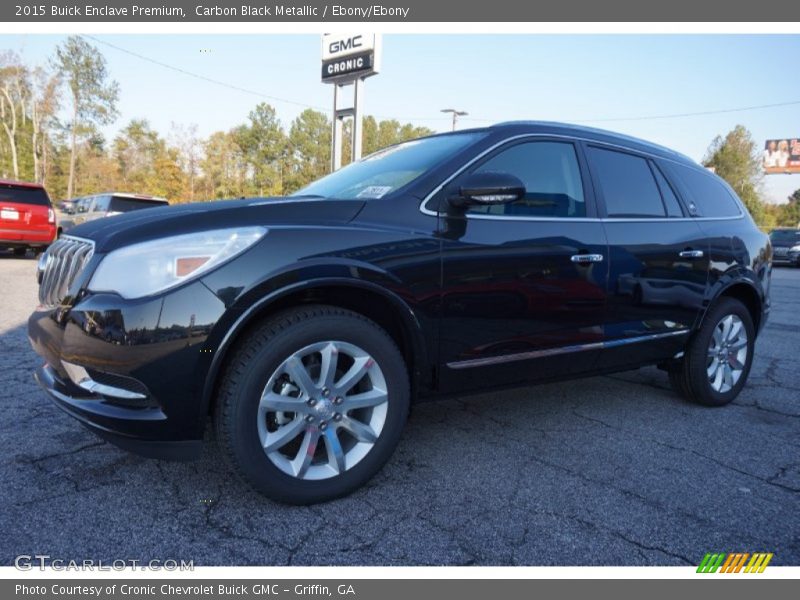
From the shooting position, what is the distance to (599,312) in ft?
9.94

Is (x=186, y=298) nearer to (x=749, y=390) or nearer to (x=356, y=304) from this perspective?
(x=356, y=304)

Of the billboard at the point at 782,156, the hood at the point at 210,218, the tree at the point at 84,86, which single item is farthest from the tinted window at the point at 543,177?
the billboard at the point at 782,156

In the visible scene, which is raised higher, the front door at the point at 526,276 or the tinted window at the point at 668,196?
the tinted window at the point at 668,196

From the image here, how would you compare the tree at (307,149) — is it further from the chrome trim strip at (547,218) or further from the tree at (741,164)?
the chrome trim strip at (547,218)

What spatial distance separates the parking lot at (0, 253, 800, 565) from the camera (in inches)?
76.9

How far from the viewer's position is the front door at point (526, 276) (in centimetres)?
254

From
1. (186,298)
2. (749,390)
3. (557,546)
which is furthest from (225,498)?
(749,390)

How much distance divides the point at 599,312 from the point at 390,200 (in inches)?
56.1

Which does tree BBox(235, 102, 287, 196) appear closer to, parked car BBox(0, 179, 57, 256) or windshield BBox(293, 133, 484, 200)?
parked car BBox(0, 179, 57, 256)

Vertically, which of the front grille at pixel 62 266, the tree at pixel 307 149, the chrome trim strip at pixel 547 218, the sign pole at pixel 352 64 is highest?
the tree at pixel 307 149

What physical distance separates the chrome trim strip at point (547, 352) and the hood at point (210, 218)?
0.92 metres

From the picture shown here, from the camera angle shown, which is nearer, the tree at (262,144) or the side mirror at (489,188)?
the side mirror at (489,188)

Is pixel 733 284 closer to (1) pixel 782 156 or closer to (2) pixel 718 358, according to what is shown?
(2) pixel 718 358

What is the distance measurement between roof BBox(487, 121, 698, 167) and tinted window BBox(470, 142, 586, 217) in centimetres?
10
